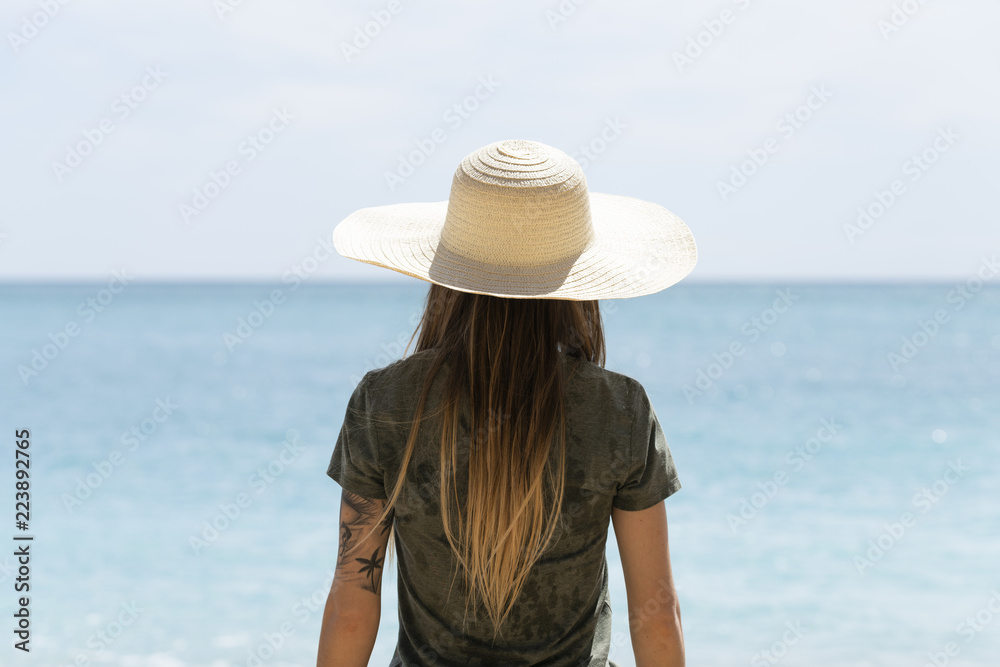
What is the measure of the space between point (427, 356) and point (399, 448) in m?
0.16

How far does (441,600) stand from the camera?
4.45 ft

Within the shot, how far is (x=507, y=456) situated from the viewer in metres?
1.28

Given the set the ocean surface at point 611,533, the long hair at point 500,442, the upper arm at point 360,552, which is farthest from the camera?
the ocean surface at point 611,533

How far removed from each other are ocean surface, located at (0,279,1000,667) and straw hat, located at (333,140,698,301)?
422mm

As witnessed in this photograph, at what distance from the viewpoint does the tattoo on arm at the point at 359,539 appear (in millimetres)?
1379

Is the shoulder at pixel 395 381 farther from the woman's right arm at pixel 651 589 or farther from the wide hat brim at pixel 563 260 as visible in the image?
the woman's right arm at pixel 651 589

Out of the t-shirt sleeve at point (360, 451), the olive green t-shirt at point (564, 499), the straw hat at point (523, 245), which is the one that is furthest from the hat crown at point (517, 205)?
the t-shirt sleeve at point (360, 451)

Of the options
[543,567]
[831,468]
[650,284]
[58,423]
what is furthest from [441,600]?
[58,423]

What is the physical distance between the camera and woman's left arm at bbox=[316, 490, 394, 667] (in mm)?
1402

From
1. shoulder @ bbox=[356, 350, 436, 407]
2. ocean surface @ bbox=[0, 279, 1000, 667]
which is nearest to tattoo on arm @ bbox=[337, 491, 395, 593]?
shoulder @ bbox=[356, 350, 436, 407]

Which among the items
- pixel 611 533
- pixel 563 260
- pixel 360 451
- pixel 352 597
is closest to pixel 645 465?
pixel 563 260

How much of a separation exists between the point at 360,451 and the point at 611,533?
19.4 ft

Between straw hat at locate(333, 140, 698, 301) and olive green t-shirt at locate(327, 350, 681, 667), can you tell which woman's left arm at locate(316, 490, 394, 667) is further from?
straw hat at locate(333, 140, 698, 301)

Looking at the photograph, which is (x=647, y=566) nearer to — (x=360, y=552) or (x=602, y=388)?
(x=602, y=388)
